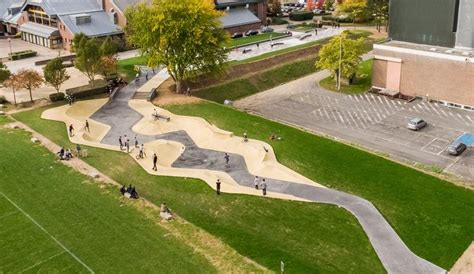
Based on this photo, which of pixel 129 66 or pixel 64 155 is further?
pixel 129 66

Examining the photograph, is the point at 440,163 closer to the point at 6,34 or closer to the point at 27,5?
the point at 27,5

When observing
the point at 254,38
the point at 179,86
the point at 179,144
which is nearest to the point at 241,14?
the point at 254,38

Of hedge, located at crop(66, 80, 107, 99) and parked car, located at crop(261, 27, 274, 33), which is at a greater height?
parked car, located at crop(261, 27, 274, 33)

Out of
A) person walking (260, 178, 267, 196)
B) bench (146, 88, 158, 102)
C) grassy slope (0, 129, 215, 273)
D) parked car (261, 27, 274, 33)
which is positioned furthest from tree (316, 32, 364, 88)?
grassy slope (0, 129, 215, 273)

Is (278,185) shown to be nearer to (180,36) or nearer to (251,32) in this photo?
(180,36)

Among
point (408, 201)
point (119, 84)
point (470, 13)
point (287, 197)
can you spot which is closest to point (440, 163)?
point (408, 201)

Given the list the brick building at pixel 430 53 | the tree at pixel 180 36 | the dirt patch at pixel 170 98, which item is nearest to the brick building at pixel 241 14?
the dirt patch at pixel 170 98

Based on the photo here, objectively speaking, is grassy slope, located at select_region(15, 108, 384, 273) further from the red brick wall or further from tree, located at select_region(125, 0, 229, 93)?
the red brick wall
